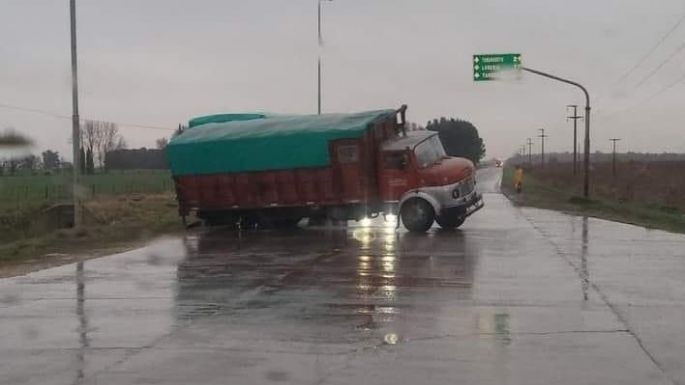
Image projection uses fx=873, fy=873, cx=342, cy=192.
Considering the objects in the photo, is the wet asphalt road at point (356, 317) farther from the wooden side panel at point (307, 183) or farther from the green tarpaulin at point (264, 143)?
the green tarpaulin at point (264, 143)

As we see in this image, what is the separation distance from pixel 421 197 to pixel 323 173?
Result: 2.82 meters

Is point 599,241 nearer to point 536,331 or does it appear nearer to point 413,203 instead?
point 413,203

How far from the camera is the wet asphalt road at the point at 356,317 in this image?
762 cm

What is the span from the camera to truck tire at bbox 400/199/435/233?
76.9 ft

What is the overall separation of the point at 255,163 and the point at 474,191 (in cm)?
636

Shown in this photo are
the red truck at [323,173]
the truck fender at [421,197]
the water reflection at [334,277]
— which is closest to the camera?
the water reflection at [334,277]

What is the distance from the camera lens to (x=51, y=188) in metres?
49.4

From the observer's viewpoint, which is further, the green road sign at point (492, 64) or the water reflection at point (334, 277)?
the green road sign at point (492, 64)

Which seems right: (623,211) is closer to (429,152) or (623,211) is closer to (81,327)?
(429,152)

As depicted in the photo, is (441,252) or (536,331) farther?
(441,252)

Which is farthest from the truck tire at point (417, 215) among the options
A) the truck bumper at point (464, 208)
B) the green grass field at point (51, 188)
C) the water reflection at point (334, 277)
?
the green grass field at point (51, 188)

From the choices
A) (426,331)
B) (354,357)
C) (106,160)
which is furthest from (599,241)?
(106,160)

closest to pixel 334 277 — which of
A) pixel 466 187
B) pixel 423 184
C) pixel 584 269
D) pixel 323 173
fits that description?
pixel 584 269

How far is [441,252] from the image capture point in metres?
18.0
